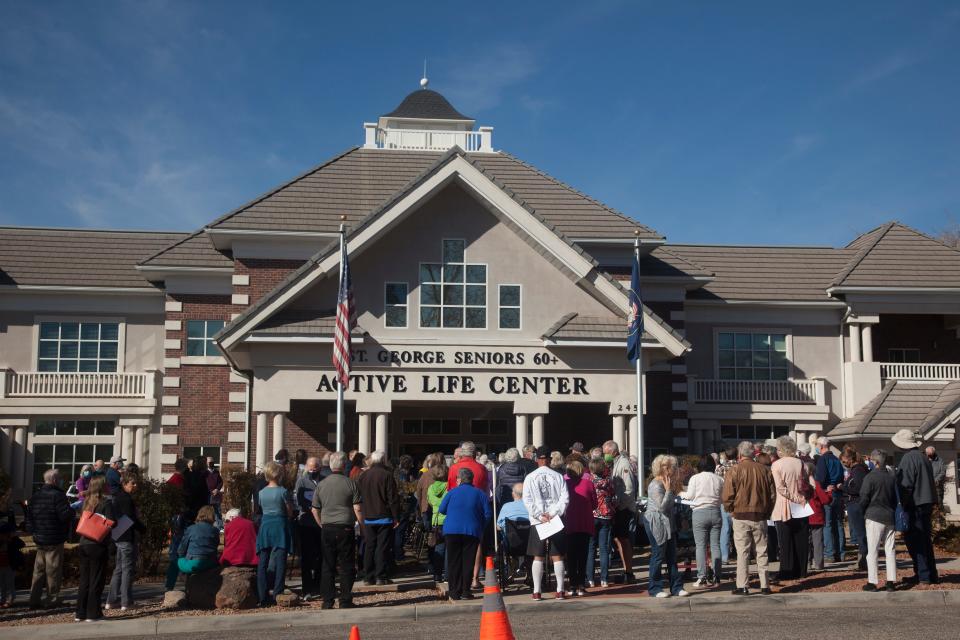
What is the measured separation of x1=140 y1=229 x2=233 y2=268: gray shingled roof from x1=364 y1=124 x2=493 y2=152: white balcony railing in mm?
5417

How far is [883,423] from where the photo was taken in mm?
28141

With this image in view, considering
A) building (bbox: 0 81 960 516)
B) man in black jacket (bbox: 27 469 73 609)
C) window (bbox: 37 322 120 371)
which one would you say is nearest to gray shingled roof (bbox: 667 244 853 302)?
building (bbox: 0 81 960 516)

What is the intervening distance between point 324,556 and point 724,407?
18.3 metres

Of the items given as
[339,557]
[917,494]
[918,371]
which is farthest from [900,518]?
[918,371]

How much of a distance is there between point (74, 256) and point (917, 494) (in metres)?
24.0

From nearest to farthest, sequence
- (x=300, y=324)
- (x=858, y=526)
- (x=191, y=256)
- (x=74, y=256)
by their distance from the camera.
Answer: (x=858, y=526)
(x=300, y=324)
(x=191, y=256)
(x=74, y=256)

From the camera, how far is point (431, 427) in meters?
27.3

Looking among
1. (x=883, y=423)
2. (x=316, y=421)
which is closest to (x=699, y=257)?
(x=883, y=423)

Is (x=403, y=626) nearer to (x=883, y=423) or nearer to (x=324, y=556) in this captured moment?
(x=324, y=556)

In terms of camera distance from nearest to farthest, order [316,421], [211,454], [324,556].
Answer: [324,556] < [316,421] < [211,454]

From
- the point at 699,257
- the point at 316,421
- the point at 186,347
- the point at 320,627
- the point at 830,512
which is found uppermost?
the point at 699,257

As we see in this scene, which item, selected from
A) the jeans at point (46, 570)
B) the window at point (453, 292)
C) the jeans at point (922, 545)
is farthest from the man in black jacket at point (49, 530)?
the window at point (453, 292)

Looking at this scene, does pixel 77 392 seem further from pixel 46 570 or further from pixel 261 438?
pixel 46 570

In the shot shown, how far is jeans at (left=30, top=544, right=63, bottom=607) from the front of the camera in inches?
527
